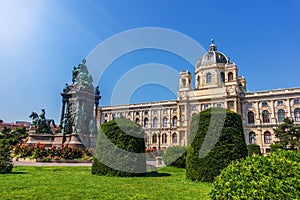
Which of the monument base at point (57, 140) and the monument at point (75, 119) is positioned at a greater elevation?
the monument at point (75, 119)

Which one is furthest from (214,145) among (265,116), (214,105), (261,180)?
(265,116)

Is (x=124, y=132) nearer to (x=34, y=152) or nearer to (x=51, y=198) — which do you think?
(x=51, y=198)

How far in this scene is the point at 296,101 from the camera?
50344mm

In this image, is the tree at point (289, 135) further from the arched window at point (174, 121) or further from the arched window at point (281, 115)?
the arched window at point (174, 121)

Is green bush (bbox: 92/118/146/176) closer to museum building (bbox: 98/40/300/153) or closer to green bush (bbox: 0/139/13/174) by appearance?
green bush (bbox: 0/139/13/174)

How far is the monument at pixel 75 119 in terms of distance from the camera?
78.3ft

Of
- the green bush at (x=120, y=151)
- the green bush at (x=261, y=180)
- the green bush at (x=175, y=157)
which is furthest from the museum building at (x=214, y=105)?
the green bush at (x=261, y=180)

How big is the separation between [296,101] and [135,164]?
52170mm

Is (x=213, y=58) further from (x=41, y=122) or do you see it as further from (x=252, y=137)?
(x=41, y=122)

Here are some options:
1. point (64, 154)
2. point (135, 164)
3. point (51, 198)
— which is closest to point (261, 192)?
point (51, 198)

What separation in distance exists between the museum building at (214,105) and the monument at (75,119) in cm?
3249

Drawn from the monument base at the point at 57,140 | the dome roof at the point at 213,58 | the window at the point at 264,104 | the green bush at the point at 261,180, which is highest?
the dome roof at the point at 213,58

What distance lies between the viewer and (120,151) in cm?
1079

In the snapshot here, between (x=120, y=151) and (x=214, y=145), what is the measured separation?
442 cm
